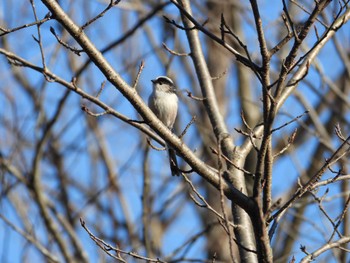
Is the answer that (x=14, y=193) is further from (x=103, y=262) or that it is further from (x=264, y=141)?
(x=264, y=141)

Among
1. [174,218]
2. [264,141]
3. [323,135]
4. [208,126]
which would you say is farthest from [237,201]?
[174,218]

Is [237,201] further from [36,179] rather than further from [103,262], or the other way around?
[103,262]

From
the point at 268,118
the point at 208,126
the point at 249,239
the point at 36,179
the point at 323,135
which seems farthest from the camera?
the point at 208,126

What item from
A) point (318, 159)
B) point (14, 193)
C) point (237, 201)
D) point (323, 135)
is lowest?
point (237, 201)

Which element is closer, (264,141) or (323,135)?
(264,141)

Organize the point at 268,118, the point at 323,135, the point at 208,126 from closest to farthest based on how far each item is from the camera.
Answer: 1. the point at 268,118
2. the point at 323,135
3. the point at 208,126

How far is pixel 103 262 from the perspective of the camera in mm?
6090

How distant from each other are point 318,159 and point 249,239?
4498 mm

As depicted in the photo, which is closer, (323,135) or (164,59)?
(323,135)

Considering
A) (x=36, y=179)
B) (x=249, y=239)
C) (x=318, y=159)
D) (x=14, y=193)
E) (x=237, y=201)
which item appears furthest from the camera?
(x=318, y=159)

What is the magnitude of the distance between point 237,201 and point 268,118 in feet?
1.43

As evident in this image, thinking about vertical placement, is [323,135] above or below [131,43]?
below

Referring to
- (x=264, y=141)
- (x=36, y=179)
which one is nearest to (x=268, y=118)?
(x=264, y=141)

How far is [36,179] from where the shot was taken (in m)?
5.42
